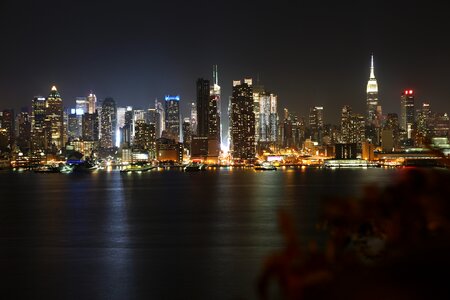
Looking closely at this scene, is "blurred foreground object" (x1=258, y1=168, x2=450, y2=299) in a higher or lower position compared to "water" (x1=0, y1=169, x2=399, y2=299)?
higher

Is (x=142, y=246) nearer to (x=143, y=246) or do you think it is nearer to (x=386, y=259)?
(x=143, y=246)

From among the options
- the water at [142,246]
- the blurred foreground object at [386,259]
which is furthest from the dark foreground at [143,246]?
the blurred foreground object at [386,259]

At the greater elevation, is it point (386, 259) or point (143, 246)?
point (386, 259)

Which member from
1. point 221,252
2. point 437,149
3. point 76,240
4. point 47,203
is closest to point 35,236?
point 76,240

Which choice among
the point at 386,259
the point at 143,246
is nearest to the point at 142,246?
the point at 143,246

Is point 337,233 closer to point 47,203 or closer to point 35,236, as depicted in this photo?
point 35,236

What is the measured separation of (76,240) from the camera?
139 ft

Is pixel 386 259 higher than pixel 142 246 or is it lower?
higher

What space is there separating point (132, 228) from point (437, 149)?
140 ft

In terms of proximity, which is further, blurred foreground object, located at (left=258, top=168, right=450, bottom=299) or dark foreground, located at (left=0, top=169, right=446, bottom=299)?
dark foreground, located at (left=0, top=169, right=446, bottom=299)

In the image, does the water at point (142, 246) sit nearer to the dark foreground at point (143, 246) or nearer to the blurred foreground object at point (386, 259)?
the dark foreground at point (143, 246)

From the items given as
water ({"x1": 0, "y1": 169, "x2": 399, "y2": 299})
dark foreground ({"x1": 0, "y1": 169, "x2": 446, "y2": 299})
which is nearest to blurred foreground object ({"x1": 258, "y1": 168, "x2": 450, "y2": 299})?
water ({"x1": 0, "y1": 169, "x2": 399, "y2": 299})

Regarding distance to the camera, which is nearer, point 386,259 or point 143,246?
point 386,259

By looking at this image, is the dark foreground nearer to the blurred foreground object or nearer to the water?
the water
